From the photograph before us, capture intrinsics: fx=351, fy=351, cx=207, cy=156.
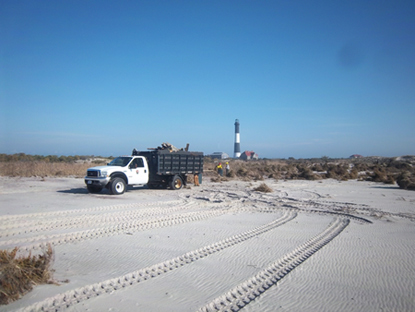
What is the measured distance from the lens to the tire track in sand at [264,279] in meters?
5.21

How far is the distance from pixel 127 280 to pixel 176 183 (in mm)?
14996

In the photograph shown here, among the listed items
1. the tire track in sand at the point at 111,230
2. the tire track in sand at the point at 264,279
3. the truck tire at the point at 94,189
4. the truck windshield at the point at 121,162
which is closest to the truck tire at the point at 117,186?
the truck tire at the point at 94,189

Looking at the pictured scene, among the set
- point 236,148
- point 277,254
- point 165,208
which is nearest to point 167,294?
point 277,254

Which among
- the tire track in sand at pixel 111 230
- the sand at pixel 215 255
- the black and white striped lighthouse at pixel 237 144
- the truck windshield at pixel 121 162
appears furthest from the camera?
the black and white striped lighthouse at pixel 237 144

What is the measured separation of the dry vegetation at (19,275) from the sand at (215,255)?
156 mm

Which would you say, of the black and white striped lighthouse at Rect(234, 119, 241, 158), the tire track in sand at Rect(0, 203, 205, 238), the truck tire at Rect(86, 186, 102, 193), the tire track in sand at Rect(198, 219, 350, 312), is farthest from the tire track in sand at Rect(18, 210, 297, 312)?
the black and white striped lighthouse at Rect(234, 119, 241, 158)

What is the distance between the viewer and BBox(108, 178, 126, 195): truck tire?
17578 mm

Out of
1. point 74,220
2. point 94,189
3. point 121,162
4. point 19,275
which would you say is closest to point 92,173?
point 94,189

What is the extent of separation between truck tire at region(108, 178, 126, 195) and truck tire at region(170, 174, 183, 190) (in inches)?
135

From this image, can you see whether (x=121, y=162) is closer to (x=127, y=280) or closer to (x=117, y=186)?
(x=117, y=186)

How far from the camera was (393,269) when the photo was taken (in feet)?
22.8

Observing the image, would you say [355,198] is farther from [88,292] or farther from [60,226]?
[88,292]

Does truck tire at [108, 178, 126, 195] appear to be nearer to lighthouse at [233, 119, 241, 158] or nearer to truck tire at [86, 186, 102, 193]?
truck tire at [86, 186, 102, 193]

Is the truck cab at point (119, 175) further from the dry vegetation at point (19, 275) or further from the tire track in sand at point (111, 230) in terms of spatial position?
the dry vegetation at point (19, 275)
